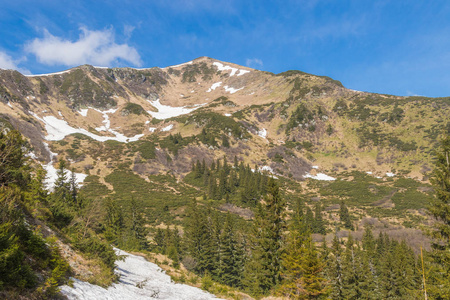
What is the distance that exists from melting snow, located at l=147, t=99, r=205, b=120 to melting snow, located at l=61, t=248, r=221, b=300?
148 metres

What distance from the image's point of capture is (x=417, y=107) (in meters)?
125

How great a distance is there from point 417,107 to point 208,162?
116 metres

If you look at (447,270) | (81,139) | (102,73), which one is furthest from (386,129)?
(102,73)

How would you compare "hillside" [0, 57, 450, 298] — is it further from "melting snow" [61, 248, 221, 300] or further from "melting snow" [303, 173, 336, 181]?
"melting snow" [61, 248, 221, 300]

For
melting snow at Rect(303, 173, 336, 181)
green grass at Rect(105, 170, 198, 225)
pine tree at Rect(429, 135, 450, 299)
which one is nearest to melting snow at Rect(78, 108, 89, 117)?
green grass at Rect(105, 170, 198, 225)

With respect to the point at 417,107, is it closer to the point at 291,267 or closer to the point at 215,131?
the point at 215,131

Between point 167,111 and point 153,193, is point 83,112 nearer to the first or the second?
point 167,111

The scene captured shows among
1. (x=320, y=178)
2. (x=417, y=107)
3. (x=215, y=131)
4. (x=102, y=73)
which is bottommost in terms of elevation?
(x=320, y=178)

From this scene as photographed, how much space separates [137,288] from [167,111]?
17538 cm

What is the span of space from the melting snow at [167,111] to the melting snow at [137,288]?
5815 inches

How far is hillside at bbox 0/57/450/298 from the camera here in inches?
2606

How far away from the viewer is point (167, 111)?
7052 inches

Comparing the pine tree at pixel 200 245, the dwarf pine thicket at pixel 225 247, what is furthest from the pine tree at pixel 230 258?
the pine tree at pixel 200 245

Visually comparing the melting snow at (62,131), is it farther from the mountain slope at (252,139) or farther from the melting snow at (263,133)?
the melting snow at (263,133)
